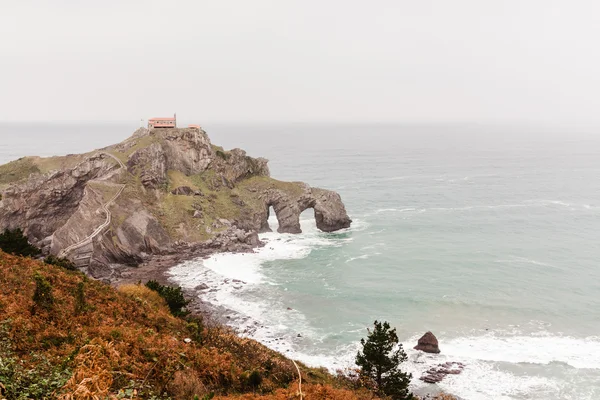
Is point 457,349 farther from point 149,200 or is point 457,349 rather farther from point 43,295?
point 149,200

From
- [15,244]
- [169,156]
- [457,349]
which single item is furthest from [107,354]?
[169,156]

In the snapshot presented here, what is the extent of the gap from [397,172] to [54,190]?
425 ft

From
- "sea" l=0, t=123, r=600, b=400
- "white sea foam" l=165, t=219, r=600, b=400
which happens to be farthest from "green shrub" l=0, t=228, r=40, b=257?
"white sea foam" l=165, t=219, r=600, b=400

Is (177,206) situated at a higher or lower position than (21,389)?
lower

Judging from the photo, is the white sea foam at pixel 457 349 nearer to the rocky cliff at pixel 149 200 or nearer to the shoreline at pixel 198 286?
the shoreline at pixel 198 286

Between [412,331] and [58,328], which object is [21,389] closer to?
[58,328]

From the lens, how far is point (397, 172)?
563 feet

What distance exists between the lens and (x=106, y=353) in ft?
49.5

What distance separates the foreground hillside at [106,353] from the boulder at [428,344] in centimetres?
2713

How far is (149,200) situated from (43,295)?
2777 inches

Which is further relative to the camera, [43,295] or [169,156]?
[169,156]

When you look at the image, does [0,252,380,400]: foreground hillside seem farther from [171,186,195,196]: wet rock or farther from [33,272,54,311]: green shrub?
[171,186,195,196]: wet rock

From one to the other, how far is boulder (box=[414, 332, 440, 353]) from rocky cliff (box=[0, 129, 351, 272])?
148ft

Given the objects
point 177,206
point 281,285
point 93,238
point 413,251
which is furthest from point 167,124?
point 413,251
